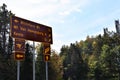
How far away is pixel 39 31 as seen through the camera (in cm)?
2219

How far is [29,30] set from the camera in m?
21.1

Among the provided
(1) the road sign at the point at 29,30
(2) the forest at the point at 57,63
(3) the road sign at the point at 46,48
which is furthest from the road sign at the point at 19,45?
(2) the forest at the point at 57,63

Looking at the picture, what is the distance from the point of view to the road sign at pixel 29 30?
19.7 metres

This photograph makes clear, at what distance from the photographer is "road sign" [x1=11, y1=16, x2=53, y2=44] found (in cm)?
1969

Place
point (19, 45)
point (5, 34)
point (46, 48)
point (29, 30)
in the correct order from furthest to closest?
point (5, 34)
point (46, 48)
point (29, 30)
point (19, 45)

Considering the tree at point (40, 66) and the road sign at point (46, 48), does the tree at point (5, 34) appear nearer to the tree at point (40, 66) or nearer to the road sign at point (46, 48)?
the tree at point (40, 66)

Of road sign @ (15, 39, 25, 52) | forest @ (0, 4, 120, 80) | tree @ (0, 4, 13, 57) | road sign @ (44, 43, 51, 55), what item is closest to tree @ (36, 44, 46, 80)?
forest @ (0, 4, 120, 80)

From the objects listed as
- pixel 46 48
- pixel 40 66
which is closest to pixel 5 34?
pixel 40 66

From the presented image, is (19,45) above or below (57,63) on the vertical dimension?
above

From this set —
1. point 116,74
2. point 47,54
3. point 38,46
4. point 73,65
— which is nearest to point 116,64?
point 116,74

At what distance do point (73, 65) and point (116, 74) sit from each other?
40.7ft

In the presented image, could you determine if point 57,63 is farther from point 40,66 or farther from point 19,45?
point 19,45

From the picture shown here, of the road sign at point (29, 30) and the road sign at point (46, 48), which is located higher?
the road sign at point (29, 30)

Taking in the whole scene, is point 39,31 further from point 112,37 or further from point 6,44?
point 112,37
